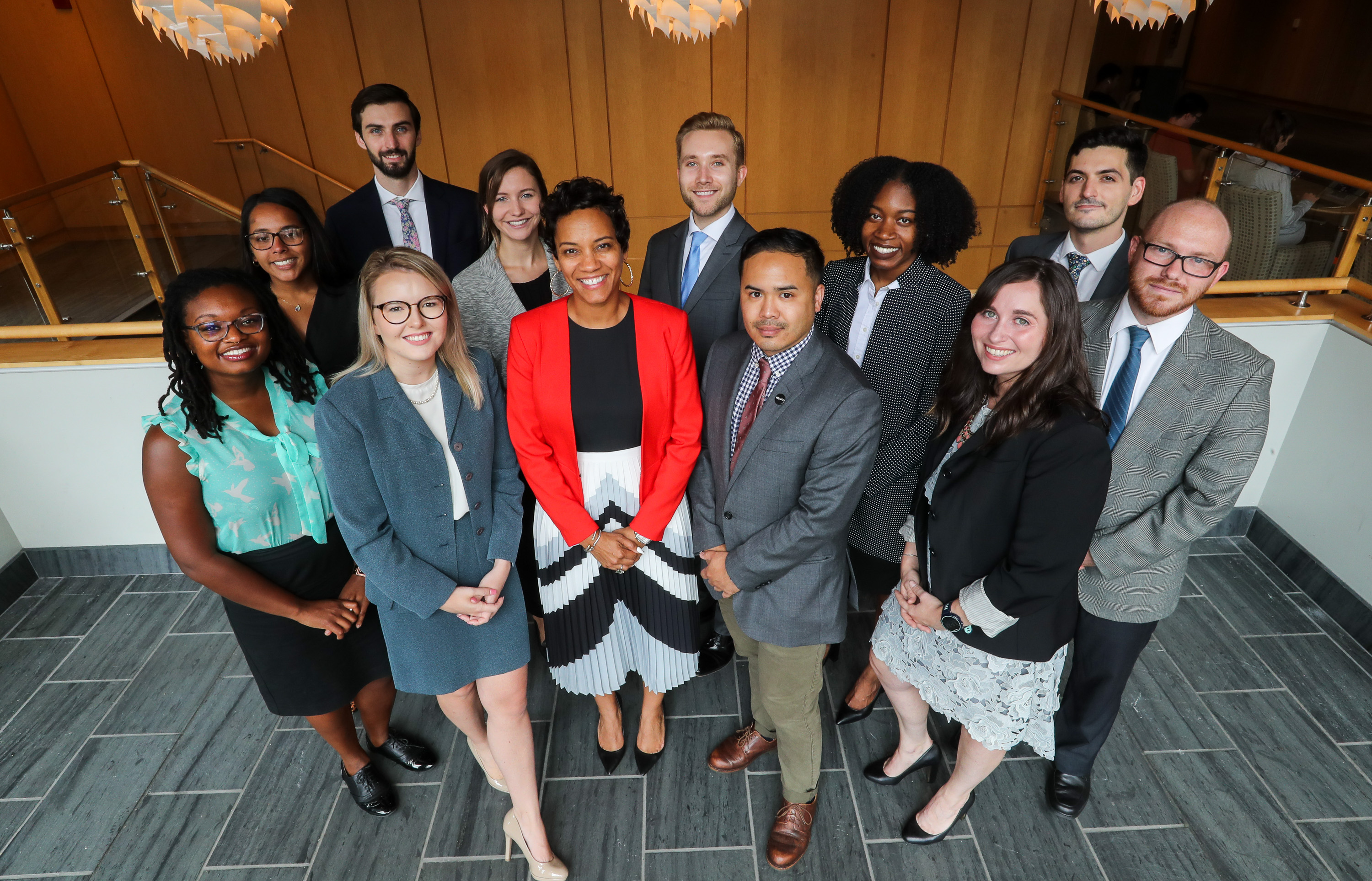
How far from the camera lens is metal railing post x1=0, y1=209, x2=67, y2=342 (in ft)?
12.0

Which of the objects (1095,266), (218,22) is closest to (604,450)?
(1095,266)

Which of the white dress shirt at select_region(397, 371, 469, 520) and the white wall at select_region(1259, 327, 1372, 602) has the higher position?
the white dress shirt at select_region(397, 371, 469, 520)

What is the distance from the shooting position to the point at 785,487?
7.33 feet

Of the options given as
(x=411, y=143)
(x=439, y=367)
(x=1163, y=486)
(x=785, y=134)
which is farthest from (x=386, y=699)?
(x=785, y=134)

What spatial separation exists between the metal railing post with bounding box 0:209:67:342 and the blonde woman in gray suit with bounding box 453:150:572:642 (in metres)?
2.49

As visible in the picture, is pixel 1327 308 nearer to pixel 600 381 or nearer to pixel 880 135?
pixel 600 381

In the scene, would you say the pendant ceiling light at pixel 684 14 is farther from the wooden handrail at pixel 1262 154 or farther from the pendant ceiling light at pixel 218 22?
the wooden handrail at pixel 1262 154

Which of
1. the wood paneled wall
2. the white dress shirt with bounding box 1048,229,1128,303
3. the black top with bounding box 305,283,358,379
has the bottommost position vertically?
the black top with bounding box 305,283,358,379

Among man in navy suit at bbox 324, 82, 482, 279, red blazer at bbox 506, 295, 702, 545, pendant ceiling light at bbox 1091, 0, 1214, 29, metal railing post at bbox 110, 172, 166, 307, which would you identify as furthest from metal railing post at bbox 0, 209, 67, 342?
pendant ceiling light at bbox 1091, 0, 1214, 29

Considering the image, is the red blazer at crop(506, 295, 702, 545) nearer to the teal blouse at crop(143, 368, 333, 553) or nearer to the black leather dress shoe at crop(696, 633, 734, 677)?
the teal blouse at crop(143, 368, 333, 553)

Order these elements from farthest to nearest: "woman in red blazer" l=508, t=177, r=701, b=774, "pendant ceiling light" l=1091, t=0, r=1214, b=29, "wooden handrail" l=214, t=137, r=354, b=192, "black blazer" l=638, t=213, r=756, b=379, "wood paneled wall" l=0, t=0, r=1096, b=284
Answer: "wooden handrail" l=214, t=137, r=354, b=192 → "wood paneled wall" l=0, t=0, r=1096, b=284 → "pendant ceiling light" l=1091, t=0, r=1214, b=29 → "black blazer" l=638, t=213, r=756, b=379 → "woman in red blazer" l=508, t=177, r=701, b=774

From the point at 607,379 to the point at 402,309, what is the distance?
658 millimetres

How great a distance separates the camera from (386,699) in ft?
9.55

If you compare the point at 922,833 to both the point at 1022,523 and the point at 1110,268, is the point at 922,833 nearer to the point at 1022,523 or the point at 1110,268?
the point at 1022,523
